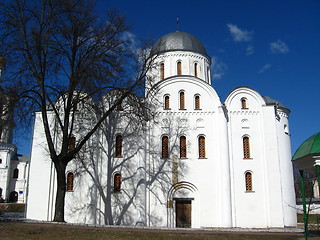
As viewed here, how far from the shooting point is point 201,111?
72.1ft

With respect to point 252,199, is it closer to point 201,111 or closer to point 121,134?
point 201,111

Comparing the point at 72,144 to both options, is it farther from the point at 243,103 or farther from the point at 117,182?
the point at 243,103

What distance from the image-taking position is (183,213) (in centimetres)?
2077

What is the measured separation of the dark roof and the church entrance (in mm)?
10432

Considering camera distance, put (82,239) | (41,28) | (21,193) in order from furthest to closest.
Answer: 1. (21,193)
2. (41,28)
3. (82,239)

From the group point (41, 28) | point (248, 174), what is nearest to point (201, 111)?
point (248, 174)

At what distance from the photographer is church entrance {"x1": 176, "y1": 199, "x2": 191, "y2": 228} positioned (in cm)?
2053

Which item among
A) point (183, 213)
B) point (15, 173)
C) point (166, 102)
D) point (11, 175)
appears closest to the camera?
point (183, 213)

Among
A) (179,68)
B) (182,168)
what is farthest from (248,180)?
(179,68)

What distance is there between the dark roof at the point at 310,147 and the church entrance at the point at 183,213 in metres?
10.4

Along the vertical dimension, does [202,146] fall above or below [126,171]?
Answer: above

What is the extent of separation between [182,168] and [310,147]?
11.1m

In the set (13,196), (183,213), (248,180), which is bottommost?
(183,213)

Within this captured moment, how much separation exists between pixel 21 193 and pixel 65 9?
44426mm
